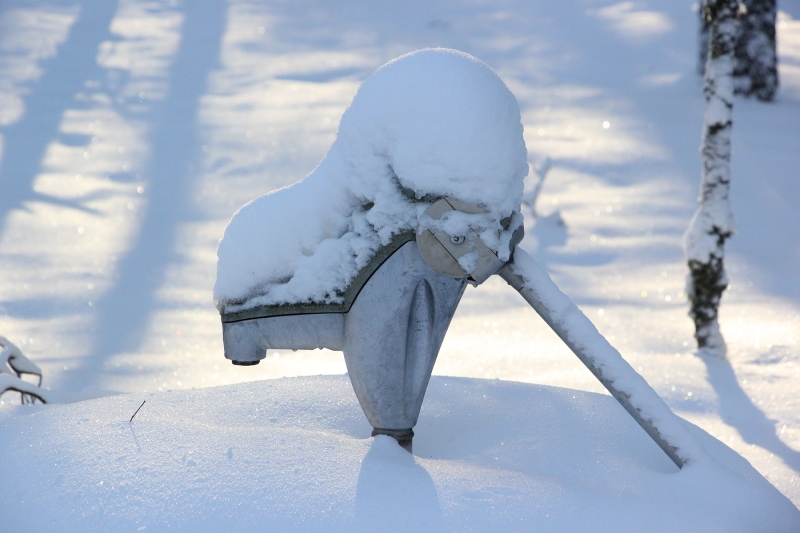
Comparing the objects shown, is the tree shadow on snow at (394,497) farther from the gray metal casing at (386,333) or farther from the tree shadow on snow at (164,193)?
the tree shadow on snow at (164,193)

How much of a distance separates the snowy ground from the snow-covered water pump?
1.23 m

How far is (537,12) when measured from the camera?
402 inches

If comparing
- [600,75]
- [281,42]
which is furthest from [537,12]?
[281,42]

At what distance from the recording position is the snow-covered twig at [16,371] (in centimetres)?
260

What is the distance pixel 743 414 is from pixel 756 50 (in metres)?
5.33

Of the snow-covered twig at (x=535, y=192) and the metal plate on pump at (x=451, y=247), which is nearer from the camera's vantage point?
the metal plate on pump at (x=451, y=247)

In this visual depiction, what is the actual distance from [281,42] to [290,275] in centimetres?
807

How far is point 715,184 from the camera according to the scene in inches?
151

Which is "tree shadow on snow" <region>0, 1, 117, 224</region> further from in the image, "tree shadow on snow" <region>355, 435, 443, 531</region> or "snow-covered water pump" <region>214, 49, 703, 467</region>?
"tree shadow on snow" <region>355, 435, 443, 531</region>

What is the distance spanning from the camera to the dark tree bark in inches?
280

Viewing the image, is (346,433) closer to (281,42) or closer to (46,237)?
(46,237)

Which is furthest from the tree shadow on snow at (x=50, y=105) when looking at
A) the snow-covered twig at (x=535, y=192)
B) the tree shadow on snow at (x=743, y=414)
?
the tree shadow on snow at (x=743, y=414)

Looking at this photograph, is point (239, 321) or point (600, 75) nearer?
point (239, 321)

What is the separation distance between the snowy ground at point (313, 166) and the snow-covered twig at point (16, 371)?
156 millimetres
